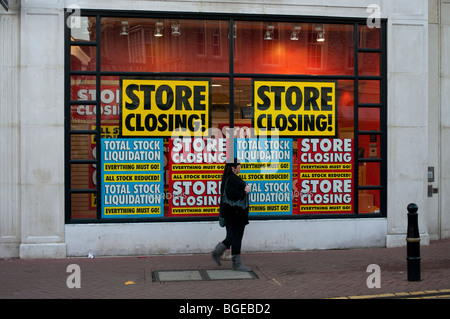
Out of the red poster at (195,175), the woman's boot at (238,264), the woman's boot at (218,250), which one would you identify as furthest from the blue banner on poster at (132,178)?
the woman's boot at (238,264)

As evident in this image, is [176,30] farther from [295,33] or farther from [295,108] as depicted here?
[295,108]

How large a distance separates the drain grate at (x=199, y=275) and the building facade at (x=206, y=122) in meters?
1.62

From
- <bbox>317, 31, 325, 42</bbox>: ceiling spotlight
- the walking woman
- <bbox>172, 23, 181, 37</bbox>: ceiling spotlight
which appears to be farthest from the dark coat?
<bbox>317, 31, 325, 42</bbox>: ceiling spotlight

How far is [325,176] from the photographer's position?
38.4 ft

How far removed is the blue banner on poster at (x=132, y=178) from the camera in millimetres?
11016

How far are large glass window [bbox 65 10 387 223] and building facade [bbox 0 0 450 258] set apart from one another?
28mm

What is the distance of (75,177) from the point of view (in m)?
11.0

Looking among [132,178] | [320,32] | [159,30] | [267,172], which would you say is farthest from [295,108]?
[132,178]

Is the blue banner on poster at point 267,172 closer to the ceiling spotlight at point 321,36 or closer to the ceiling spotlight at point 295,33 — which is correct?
the ceiling spotlight at point 295,33

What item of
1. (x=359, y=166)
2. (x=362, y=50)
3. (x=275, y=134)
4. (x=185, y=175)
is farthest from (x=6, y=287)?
(x=362, y=50)

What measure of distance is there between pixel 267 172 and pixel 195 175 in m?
1.49

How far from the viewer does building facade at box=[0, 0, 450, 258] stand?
10.7m

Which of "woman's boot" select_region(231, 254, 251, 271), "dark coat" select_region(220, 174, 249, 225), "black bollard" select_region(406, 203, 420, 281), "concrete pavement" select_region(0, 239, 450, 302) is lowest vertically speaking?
"concrete pavement" select_region(0, 239, 450, 302)

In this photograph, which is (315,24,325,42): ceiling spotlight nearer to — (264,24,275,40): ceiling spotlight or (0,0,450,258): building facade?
(0,0,450,258): building facade
